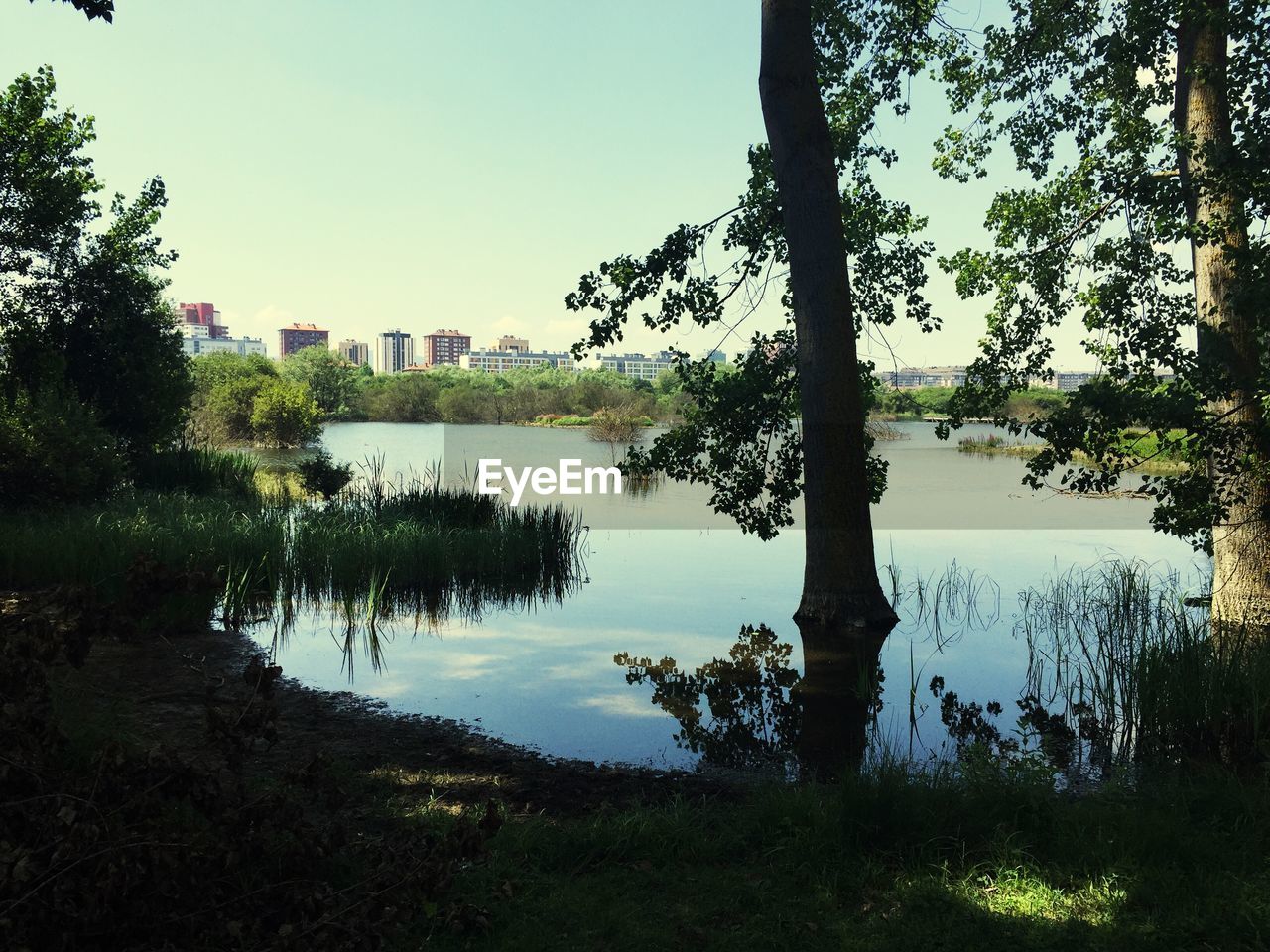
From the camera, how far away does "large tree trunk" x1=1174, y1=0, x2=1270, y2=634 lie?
6996mm

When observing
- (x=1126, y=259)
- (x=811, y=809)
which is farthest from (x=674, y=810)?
(x=1126, y=259)

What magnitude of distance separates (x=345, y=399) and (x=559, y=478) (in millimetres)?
35303

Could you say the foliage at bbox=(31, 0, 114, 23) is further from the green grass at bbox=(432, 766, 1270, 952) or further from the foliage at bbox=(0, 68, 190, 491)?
the foliage at bbox=(0, 68, 190, 491)

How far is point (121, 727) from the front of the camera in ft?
15.8

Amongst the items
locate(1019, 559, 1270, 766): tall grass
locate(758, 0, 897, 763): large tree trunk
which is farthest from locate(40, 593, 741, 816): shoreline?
locate(758, 0, 897, 763): large tree trunk

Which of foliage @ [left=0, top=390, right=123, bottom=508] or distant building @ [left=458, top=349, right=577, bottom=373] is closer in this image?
foliage @ [left=0, top=390, right=123, bottom=508]

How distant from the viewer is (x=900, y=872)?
3625mm

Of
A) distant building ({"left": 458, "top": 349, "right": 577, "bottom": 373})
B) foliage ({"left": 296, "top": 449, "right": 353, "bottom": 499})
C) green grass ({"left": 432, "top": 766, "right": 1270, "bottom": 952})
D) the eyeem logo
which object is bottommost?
green grass ({"left": 432, "top": 766, "right": 1270, "bottom": 952})

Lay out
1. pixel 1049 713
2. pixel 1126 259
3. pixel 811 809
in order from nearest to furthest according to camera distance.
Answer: pixel 811 809 → pixel 1049 713 → pixel 1126 259

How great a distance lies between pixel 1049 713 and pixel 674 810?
9.89 ft

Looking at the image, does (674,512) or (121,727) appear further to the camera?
(674,512)

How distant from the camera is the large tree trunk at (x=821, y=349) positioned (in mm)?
8391

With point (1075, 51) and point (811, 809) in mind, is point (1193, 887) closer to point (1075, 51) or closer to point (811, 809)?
point (811, 809)

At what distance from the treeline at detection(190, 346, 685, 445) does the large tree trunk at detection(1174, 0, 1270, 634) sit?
26471 millimetres
